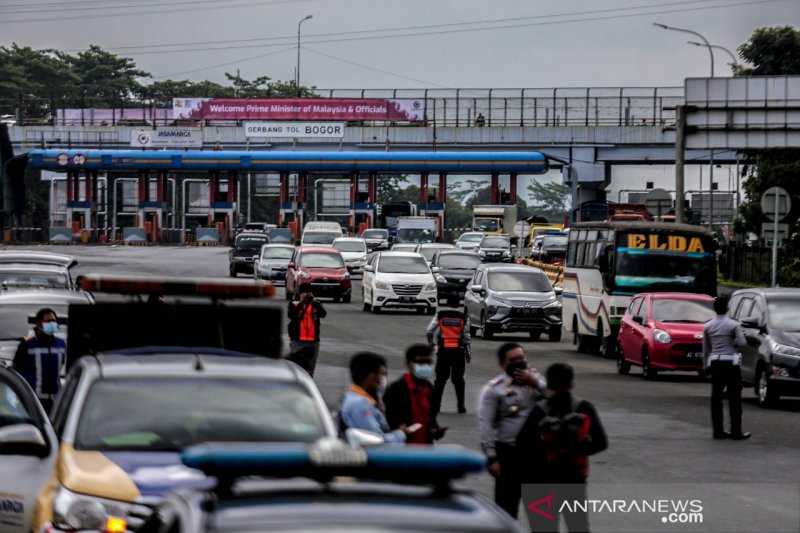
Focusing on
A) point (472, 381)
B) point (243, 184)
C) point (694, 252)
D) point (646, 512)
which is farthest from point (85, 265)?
point (243, 184)

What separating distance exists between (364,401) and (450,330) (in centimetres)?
1106

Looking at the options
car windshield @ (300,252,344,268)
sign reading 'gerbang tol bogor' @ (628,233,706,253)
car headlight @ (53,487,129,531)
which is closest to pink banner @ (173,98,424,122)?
car windshield @ (300,252,344,268)

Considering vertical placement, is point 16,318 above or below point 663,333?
above

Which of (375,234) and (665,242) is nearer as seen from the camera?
(665,242)

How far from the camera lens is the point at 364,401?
10.4 metres

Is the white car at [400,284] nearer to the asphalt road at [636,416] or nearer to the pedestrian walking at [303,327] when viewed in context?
the asphalt road at [636,416]

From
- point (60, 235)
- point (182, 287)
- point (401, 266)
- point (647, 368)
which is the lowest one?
point (647, 368)

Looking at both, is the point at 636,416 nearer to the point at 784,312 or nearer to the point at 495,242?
the point at 784,312

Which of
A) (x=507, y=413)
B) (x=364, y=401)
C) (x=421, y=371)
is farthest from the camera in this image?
(x=421, y=371)

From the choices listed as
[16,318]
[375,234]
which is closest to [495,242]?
[375,234]

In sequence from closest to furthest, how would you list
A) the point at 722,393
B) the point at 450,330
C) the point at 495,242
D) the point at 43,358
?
the point at 43,358, the point at 722,393, the point at 450,330, the point at 495,242

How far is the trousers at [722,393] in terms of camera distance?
1975cm

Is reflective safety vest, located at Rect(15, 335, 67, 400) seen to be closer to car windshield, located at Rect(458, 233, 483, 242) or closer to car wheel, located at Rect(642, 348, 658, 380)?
car wheel, located at Rect(642, 348, 658, 380)

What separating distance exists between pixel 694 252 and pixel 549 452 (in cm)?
2515
